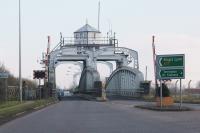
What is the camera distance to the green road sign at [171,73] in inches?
1564

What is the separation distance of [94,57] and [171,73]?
57735 mm

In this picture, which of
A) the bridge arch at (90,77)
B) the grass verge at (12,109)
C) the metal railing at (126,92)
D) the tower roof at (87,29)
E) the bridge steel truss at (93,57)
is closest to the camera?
the grass verge at (12,109)

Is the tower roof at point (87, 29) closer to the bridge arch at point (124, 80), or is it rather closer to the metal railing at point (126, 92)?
the bridge arch at point (124, 80)

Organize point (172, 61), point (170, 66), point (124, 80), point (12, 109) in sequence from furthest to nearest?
point (124, 80), point (12, 109), point (170, 66), point (172, 61)

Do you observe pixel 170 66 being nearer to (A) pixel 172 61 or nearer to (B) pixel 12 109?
(A) pixel 172 61

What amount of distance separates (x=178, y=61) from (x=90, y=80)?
62611 mm

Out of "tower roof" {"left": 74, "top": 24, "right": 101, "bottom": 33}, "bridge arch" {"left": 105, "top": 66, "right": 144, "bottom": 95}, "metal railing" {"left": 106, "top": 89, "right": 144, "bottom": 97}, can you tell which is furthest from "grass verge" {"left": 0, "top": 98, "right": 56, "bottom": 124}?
"tower roof" {"left": 74, "top": 24, "right": 101, "bottom": 33}

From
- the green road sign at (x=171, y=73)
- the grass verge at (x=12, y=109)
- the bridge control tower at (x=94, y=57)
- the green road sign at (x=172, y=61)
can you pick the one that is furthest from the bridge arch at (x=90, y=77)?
the green road sign at (x=172, y=61)

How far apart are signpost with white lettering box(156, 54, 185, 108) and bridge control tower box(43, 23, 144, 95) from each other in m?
44.4

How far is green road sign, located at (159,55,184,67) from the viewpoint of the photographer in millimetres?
39656

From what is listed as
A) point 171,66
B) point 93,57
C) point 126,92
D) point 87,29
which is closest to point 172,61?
point 171,66

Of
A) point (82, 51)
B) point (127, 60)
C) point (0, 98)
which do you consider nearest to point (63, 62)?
point (82, 51)

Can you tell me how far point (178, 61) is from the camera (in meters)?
39.9

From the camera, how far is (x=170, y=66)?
40312 mm
